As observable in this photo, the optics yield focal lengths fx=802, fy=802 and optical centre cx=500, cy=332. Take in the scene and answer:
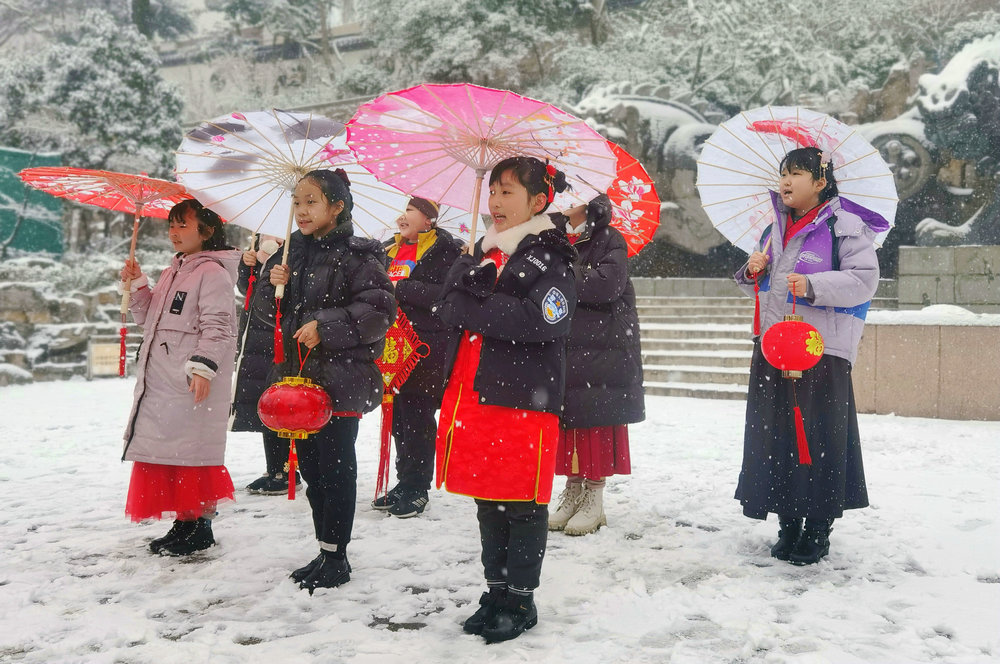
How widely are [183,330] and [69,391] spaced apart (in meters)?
8.45

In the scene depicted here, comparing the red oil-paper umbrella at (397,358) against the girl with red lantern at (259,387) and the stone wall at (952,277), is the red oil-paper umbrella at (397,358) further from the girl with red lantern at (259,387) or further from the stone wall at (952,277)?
the stone wall at (952,277)

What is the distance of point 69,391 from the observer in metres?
10.9

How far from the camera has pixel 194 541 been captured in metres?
3.85

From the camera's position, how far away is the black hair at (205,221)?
12.9ft

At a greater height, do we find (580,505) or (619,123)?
(619,123)

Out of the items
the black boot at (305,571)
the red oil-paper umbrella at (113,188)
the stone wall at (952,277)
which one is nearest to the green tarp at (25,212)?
the red oil-paper umbrella at (113,188)

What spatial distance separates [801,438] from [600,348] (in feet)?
3.56

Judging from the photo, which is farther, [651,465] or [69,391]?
[69,391]

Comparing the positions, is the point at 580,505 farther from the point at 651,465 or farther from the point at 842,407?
the point at 651,465

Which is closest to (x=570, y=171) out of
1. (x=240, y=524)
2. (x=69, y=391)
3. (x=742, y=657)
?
(x=742, y=657)

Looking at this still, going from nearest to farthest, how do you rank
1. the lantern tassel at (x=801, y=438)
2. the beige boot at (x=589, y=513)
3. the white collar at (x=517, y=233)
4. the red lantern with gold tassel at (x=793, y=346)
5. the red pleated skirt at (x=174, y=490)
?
the white collar at (x=517, y=233)
the red lantern with gold tassel at (x=793, y=346)
the lantern tassel at (x=801, y=438)
the red pleated skirt at (x=174, y=490)
the beige boot at (x=589, y=513)

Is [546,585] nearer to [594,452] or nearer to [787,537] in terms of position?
Answer: [594,452]

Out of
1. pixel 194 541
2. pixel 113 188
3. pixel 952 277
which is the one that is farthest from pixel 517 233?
pixel 952 277

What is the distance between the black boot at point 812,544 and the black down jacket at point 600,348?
1.01 metres
